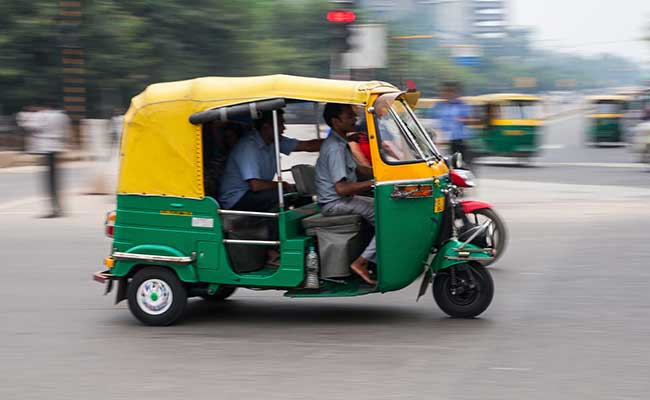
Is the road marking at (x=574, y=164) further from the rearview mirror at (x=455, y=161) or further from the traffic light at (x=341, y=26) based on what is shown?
the rearview mirror at (x=455, y=161)

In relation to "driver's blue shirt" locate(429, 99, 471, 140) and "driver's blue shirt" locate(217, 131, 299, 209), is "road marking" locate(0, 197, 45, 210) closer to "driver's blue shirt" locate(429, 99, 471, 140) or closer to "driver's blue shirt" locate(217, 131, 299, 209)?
"driver's blue shirt" locate(429, 99, 471, 140)

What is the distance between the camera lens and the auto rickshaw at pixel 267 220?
298 inches

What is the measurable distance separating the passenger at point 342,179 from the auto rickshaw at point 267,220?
0.10 m

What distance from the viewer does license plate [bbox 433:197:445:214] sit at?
25.2 ft

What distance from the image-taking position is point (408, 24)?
188 feet

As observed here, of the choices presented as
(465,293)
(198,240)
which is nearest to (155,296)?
(198,240)

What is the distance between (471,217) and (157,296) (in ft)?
12.7

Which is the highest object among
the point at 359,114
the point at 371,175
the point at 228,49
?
the point at 228,49

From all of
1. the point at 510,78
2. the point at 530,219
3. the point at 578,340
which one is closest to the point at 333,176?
the point at 578,340

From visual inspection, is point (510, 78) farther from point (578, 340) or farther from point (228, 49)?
point (578, 340)

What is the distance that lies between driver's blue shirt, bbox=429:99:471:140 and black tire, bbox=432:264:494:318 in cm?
677

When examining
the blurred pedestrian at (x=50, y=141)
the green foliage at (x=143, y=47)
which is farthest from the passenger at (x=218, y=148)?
the green foliage at (x=143, y=47)

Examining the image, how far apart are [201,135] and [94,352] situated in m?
1.85

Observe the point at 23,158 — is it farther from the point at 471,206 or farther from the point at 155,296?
the point at 155,296
